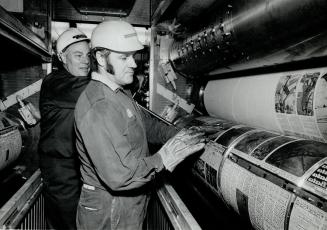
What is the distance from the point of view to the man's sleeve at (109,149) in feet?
4.09

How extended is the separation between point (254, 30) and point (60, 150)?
165 centimetres

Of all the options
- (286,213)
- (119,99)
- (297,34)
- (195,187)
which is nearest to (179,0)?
(119,99)

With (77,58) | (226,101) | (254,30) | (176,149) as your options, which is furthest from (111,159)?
(77,58)

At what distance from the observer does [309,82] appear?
1146 mm

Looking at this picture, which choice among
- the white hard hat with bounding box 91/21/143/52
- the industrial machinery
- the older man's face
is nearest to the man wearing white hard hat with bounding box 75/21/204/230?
the white hard hat with bounding box 91/21/143/52

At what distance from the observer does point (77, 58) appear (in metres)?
2.45

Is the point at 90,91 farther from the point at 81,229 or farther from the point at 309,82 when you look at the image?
the point at 309,82

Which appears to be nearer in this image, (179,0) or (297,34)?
(297,34)

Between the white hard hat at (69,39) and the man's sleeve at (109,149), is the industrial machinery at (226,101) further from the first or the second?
the man's sleeve at (109,149)

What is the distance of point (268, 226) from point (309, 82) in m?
0.62

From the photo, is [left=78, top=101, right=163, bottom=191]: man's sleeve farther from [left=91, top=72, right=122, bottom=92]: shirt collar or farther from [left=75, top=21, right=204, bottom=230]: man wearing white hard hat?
[left=91, top=72, right=122, bottom=92]: shirt collar

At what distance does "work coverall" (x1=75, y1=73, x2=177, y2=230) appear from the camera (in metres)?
1.26

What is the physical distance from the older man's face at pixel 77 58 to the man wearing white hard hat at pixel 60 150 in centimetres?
23

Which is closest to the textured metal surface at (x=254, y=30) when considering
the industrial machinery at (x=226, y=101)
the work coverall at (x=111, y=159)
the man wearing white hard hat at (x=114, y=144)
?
the industrial machinery at (x=226, y=101)
